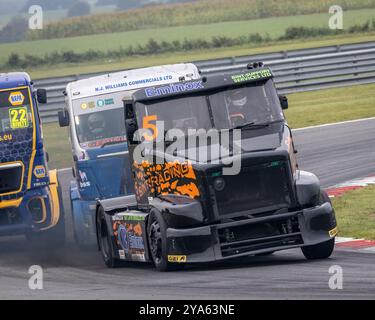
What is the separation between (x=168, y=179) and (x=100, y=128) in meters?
4.99

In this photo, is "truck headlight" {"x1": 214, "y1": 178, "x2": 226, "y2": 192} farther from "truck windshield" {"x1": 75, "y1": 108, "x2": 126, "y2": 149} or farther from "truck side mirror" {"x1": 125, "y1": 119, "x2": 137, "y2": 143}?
"truck windshield" {"x1": 75, "y1": 108, "x2": 126, "y2": 149}

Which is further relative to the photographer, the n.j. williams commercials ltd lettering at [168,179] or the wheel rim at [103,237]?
the wheel rim at [103,237]

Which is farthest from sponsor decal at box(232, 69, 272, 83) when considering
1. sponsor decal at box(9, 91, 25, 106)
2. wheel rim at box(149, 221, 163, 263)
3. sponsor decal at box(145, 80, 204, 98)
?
sponsor decal at box(9, 91, 25, 106)

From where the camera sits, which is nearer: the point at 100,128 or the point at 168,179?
the point at 168,179

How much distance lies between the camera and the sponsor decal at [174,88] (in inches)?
501

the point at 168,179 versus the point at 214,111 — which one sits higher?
the point at 214,111

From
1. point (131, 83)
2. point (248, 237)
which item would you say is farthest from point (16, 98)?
point (248, 237)

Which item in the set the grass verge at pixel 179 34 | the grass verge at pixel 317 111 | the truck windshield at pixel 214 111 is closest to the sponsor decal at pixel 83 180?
the truck windshield at pixel 214 111

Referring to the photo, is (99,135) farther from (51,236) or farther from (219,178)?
(219,178)

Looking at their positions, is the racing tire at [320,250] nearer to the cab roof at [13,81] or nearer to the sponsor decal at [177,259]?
the sponsor decal at [177,259]

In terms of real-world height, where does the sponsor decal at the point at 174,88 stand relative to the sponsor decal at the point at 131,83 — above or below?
above

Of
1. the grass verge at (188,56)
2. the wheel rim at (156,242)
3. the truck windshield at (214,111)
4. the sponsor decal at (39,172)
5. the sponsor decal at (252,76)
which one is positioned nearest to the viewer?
the wheel rim at (156,242)

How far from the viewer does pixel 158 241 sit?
1235cm

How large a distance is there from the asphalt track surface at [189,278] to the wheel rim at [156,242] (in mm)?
225
